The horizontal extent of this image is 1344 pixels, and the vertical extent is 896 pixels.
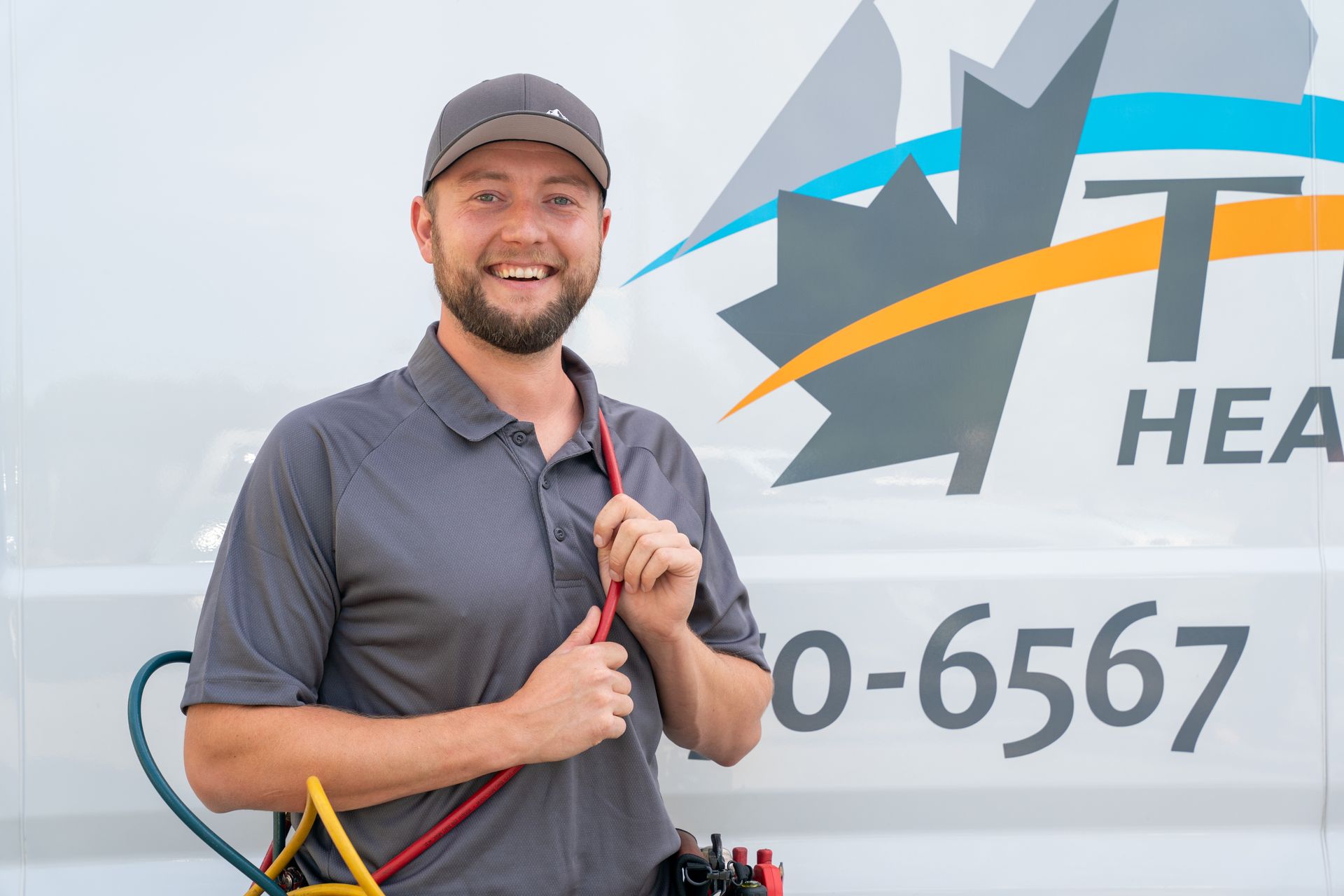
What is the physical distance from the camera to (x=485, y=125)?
55.5 inches

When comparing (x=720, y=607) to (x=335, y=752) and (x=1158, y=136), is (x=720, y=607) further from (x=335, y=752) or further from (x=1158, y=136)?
(x=1158, y=136)

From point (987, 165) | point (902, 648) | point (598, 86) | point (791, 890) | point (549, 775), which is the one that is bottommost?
point (791, 890)

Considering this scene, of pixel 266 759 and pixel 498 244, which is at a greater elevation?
pixel 498 244

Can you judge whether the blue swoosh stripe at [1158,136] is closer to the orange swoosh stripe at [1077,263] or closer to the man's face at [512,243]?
the orange swoosh stripe at [1077,263]

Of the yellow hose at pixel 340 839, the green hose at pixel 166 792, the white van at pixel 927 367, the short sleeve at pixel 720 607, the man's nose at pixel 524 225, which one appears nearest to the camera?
the yellow hose at pixel 340 839

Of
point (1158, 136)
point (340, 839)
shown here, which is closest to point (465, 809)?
point (340, 839)

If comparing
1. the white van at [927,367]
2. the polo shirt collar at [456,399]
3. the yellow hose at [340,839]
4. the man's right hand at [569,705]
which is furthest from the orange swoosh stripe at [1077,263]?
the yellow hose at [340,839]

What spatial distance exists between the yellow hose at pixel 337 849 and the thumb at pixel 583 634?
0.32 meters

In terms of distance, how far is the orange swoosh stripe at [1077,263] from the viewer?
6.03 feet

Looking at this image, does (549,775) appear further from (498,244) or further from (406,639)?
(498,244)

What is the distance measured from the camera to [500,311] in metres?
1.44

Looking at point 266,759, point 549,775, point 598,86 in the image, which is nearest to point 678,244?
point 598,86

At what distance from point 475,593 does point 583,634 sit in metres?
0.15

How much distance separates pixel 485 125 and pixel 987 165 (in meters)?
0.92
